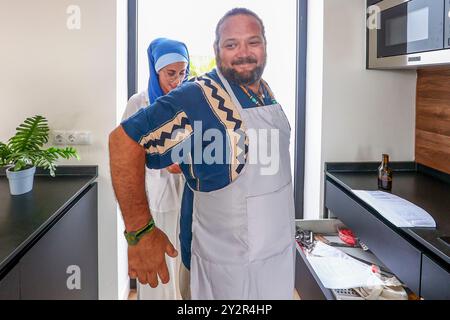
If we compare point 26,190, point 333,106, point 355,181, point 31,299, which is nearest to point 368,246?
point 355,181

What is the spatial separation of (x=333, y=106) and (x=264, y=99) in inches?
14.1

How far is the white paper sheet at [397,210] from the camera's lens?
0.86 meters

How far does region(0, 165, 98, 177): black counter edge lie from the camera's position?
104cm

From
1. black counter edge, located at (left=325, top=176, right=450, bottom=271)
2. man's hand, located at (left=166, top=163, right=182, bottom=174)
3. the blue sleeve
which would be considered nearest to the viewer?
the blue sleeve

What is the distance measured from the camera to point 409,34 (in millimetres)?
1077

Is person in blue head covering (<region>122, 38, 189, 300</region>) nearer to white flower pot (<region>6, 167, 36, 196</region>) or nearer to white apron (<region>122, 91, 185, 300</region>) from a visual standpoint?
white apron (<region>122, 91, 185, 300</region>)

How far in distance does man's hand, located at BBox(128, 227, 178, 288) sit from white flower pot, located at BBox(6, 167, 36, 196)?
57cm

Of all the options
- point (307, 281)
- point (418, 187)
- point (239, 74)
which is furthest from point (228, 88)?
point (418, 187)

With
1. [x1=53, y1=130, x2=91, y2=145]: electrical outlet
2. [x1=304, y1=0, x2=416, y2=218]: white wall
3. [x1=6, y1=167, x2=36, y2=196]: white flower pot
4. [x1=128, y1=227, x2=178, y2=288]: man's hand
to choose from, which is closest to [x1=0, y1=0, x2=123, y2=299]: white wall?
[x1=53, y1=130, x2=91, y2=145]: electrical outlet

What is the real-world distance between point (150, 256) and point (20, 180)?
23.4 inches

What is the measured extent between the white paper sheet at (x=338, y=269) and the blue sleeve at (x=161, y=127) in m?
0.47

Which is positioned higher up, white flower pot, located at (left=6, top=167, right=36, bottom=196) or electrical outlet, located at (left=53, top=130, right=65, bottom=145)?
electrical outlet, located at (left=53, top=130, right=65, bottom=145)

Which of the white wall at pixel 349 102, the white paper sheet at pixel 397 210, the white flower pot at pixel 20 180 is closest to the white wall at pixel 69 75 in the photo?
the white flower pot at pixel 20 180
